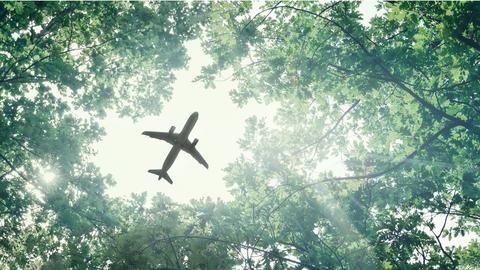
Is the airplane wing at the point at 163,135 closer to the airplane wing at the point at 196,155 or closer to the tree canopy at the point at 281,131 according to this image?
the airplane wing at the point at 196,155

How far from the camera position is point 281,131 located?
12547 mm

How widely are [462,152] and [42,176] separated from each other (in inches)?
632

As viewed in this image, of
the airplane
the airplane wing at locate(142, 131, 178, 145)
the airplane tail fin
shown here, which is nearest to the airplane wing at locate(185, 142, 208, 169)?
the airplane

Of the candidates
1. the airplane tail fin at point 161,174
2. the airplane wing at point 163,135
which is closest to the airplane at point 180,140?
the airplane wing at point 163,135

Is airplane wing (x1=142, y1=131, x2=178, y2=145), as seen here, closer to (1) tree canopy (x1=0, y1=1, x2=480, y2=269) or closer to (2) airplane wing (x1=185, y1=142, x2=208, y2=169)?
(2) airplane wing (x1=185, y1=142, x2=208, y2=169)

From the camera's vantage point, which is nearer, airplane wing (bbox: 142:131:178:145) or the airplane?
the airplane

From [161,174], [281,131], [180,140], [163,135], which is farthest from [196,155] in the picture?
[281,131]

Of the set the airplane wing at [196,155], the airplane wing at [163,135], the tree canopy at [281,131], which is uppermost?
the tree canopy at [281,131]

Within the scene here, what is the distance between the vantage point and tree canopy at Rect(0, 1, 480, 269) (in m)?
7.60

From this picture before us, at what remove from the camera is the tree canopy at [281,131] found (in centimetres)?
760

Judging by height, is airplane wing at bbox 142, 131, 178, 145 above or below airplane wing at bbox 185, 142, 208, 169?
above

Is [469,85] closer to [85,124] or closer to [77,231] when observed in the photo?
[77,231]

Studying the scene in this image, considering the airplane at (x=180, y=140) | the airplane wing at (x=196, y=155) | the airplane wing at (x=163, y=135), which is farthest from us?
the airplane wing at (x=196, y=155)

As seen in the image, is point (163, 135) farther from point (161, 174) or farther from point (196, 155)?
point (161, 174)
